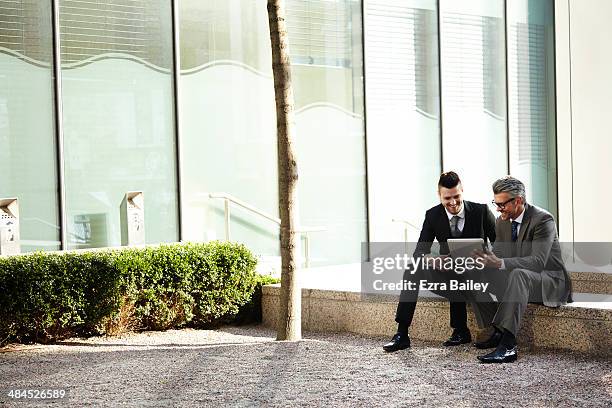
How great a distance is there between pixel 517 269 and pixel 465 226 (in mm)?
857

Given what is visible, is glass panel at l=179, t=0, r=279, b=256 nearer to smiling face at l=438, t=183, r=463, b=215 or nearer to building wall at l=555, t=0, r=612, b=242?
smiling face at l=438, t=183, r=463, b=215

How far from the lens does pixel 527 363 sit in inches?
303

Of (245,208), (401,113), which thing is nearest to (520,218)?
(245,208)

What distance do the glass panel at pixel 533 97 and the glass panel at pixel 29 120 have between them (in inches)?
310

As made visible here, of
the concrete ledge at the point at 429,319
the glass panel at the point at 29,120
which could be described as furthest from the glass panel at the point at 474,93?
the glass panel at the point at 29,120

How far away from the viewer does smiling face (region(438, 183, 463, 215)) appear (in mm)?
8414

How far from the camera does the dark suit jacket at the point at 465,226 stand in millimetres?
8492

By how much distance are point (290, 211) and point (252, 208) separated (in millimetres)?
3349

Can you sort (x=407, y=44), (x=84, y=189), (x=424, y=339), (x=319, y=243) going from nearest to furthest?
(x=424, y=339) → (x=84, y=189) → (x=319, y=243) → (x=407, y=44)

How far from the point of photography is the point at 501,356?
7684 mm

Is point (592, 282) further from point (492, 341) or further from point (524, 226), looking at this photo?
point (524, 226)

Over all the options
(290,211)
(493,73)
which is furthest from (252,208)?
(493,73)

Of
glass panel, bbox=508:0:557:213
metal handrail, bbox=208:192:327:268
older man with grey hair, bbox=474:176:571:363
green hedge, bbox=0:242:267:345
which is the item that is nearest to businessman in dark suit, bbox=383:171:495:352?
older man with grey hair, bbox=474:176:571:363

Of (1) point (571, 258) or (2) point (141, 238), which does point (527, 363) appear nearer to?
(2) point (141, 238)
